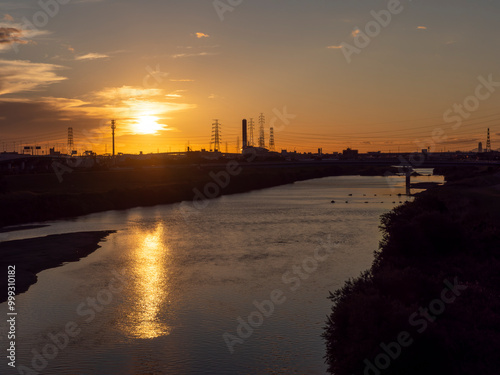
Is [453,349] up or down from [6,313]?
up

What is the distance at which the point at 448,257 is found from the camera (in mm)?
28859

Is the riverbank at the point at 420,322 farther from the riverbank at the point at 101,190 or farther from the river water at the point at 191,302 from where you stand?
the riverbank at the point at 101,190

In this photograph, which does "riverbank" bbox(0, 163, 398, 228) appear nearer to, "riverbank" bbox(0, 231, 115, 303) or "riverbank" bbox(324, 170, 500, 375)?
"riverbank" bbox(0, 231, 115, 303)

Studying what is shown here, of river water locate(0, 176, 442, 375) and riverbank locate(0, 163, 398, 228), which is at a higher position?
riverbank locate(0, 163, 398, 228)

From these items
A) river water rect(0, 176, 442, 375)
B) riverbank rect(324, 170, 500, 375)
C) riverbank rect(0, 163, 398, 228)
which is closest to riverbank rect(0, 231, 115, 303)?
river water rect(0, 176, 442, 375)

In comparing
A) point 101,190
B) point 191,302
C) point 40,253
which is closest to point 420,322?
point 191,302

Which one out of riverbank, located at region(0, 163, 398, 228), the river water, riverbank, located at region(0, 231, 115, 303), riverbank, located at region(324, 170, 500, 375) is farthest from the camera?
riverbank, located at region(0, 163, 398, 228)

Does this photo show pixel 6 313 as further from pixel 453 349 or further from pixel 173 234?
pixel 173 234

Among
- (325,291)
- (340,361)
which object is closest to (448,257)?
(325,291)

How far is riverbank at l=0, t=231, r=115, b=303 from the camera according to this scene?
99.4ft

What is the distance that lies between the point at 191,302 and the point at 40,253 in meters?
17.6

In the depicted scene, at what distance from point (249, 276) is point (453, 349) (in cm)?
1718

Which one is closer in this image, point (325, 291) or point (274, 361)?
point (274, 361)

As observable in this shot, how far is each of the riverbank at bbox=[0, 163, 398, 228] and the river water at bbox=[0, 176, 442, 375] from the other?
11007mm
